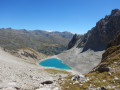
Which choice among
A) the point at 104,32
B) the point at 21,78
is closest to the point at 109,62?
the point at 21,78

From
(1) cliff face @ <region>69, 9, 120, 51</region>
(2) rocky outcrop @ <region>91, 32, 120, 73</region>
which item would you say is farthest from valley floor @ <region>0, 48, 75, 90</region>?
(1) cliff face @ <region>69, 9, 120, 51</region>

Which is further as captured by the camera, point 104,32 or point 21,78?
point 104,32

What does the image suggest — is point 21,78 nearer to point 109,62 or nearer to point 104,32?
point 109,62

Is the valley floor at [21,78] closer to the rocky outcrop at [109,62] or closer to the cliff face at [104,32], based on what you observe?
the rocky outcrop at [109,62]

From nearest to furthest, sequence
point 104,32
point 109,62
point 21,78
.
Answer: point 109,62 → point 21,78 → point 104,32

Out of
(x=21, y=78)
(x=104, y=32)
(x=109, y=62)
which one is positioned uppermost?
(x=104, y=32)

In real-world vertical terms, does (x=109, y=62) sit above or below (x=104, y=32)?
below

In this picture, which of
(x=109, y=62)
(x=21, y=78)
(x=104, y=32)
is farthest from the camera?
(x=104, y=32)

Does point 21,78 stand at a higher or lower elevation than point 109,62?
lower

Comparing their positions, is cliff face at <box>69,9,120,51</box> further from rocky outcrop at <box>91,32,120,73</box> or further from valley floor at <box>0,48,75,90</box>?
valley floor at <box>0,48,75,90</box>
